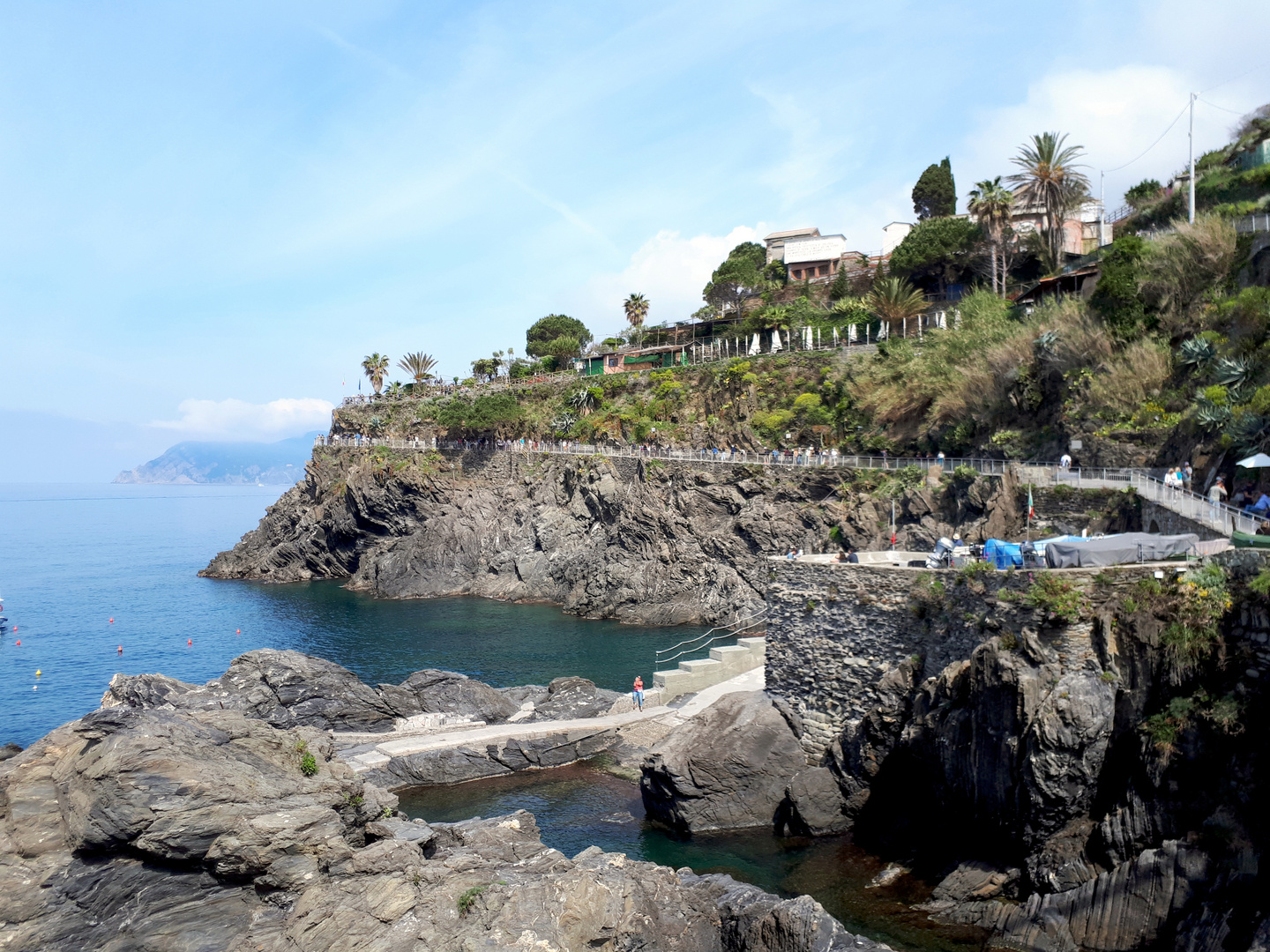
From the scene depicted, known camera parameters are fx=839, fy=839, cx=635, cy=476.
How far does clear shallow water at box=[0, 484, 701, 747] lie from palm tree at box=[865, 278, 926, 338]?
108 ft

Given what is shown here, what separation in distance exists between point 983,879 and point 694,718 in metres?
9.51

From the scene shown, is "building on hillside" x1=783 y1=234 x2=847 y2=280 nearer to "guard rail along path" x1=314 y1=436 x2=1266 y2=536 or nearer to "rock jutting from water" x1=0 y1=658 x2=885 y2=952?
"guard rail along path" x1=314 y1=436 x2=1266 y2=536

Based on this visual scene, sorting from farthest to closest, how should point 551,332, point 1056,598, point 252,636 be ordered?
point 551,332 → point 252,636 → point 1056,598

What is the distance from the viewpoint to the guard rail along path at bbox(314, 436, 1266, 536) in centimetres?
2233

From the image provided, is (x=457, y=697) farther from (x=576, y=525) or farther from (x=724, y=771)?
(x=576, y=525)

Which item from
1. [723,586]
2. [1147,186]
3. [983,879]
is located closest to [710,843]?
[983,879]

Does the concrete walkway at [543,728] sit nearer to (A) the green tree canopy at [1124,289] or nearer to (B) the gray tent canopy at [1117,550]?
(B) the gray tent canopy at [1117,550]

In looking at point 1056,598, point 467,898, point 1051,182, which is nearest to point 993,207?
point 1051,182

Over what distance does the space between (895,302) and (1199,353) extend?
41049mm

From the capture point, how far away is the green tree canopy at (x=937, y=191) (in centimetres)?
8806

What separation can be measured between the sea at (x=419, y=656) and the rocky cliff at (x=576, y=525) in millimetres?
3619

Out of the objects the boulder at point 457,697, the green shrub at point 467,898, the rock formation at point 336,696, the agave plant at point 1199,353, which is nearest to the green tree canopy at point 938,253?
the agave plant at point 1199,353

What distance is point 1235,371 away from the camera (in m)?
27.0

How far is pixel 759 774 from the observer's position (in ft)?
80.0
